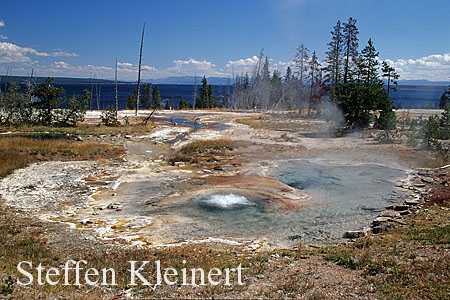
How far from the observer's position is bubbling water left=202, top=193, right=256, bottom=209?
1289cm

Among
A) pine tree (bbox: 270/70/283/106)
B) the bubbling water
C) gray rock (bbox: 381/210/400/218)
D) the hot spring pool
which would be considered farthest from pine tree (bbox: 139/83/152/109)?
gray rock (bbox: 381/210/400/218)

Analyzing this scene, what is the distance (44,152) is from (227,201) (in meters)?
12.9

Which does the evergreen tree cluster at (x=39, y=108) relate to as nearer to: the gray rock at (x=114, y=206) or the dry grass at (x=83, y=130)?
the dry grass at (x=83, y=130)

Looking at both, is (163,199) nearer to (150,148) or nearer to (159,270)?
(159,270)

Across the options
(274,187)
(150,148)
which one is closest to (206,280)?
(274,187)

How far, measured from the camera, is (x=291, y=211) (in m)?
12.3

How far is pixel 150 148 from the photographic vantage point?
25.7 m

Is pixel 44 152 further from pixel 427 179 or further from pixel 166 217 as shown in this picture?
pixel 427 179

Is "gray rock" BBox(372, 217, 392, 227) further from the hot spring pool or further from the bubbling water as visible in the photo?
the bubbling water

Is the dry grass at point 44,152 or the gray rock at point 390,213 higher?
the dry grass at point 44,152

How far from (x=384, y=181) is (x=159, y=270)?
1203cm

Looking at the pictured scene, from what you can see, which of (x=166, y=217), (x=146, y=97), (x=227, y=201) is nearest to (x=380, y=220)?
(x=227, y=201)

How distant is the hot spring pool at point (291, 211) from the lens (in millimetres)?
10461

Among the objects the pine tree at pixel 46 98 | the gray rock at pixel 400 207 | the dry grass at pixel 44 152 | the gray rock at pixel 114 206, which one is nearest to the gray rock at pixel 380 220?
the gray rock at pixel 400 207
